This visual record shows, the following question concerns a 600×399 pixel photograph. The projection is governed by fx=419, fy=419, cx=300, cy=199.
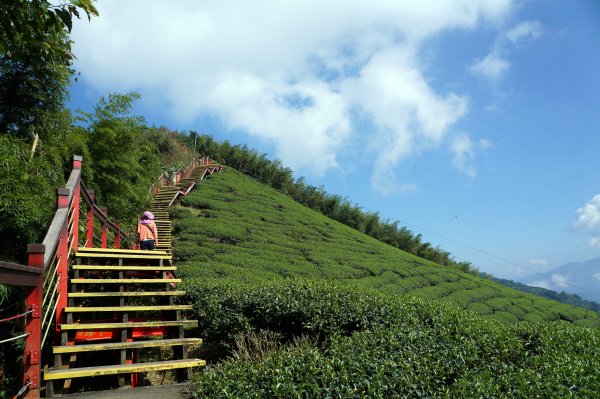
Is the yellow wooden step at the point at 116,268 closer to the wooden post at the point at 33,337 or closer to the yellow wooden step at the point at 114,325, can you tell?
the yellow wooden step at the point at 114,325

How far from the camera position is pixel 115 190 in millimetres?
13070

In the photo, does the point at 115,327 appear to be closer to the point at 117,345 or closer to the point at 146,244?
the point at 117,345

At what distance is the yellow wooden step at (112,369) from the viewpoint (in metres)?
3.55

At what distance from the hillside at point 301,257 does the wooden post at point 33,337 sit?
9844 millimetres

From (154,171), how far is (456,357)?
20.2 meters

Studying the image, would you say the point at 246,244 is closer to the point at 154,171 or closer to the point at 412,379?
the point at 154,171

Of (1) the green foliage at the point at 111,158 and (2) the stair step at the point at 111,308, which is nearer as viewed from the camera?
(2) the stair step at the point at 111,308

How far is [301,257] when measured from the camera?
63.0ft

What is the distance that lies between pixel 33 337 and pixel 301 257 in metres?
16.2

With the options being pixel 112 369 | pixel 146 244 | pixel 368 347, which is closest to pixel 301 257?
pixel 146 244

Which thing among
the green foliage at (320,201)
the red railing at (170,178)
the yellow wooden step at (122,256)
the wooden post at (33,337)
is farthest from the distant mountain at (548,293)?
the wooden post at (33,337)

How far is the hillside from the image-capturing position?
1616cm

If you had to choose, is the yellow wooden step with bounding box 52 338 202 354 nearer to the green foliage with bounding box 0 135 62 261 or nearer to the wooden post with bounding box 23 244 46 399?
the wooden post with bounding box 23 244 46 399

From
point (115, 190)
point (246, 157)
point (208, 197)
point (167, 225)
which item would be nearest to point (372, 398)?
point (115, 190)
